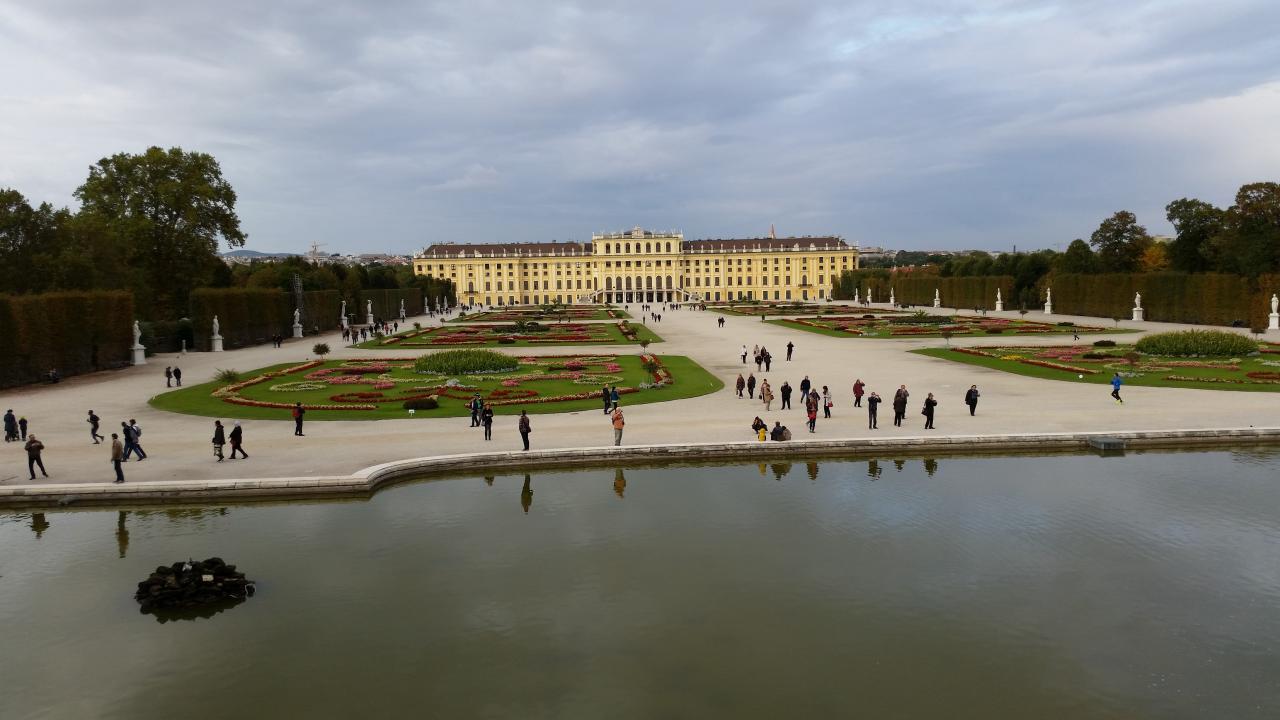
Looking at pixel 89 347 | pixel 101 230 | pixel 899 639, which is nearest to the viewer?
pixel 899 639

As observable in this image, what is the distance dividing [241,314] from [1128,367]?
43.3 metres

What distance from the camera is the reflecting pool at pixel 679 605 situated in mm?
7734

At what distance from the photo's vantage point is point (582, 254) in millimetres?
153375

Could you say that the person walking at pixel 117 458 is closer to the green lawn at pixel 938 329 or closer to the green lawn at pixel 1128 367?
the green lawn at pixel 1128 367

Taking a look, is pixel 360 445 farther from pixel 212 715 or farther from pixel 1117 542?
pixel 1117 542

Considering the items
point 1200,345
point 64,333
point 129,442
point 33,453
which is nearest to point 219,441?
point 129,442

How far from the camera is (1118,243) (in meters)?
72.2

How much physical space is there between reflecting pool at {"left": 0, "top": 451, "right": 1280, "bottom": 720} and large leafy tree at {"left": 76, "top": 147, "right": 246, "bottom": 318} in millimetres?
40775

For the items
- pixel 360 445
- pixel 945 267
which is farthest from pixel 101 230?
pixel 945 267

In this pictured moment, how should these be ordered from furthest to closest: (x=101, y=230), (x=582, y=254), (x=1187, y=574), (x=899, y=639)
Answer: (x=582, y=254) → (x=101, y=230) → (x=1187, y=574) → (x=899, y=639)

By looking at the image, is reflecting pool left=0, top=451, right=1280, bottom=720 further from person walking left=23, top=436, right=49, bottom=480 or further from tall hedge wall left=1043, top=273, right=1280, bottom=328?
tall hedge wall left=1043, top=273, right=1280, bottom=328

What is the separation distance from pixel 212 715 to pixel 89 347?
111ft

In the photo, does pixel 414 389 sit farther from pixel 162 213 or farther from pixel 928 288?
pixel 928 288

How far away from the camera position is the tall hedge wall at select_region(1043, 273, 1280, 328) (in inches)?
1839
